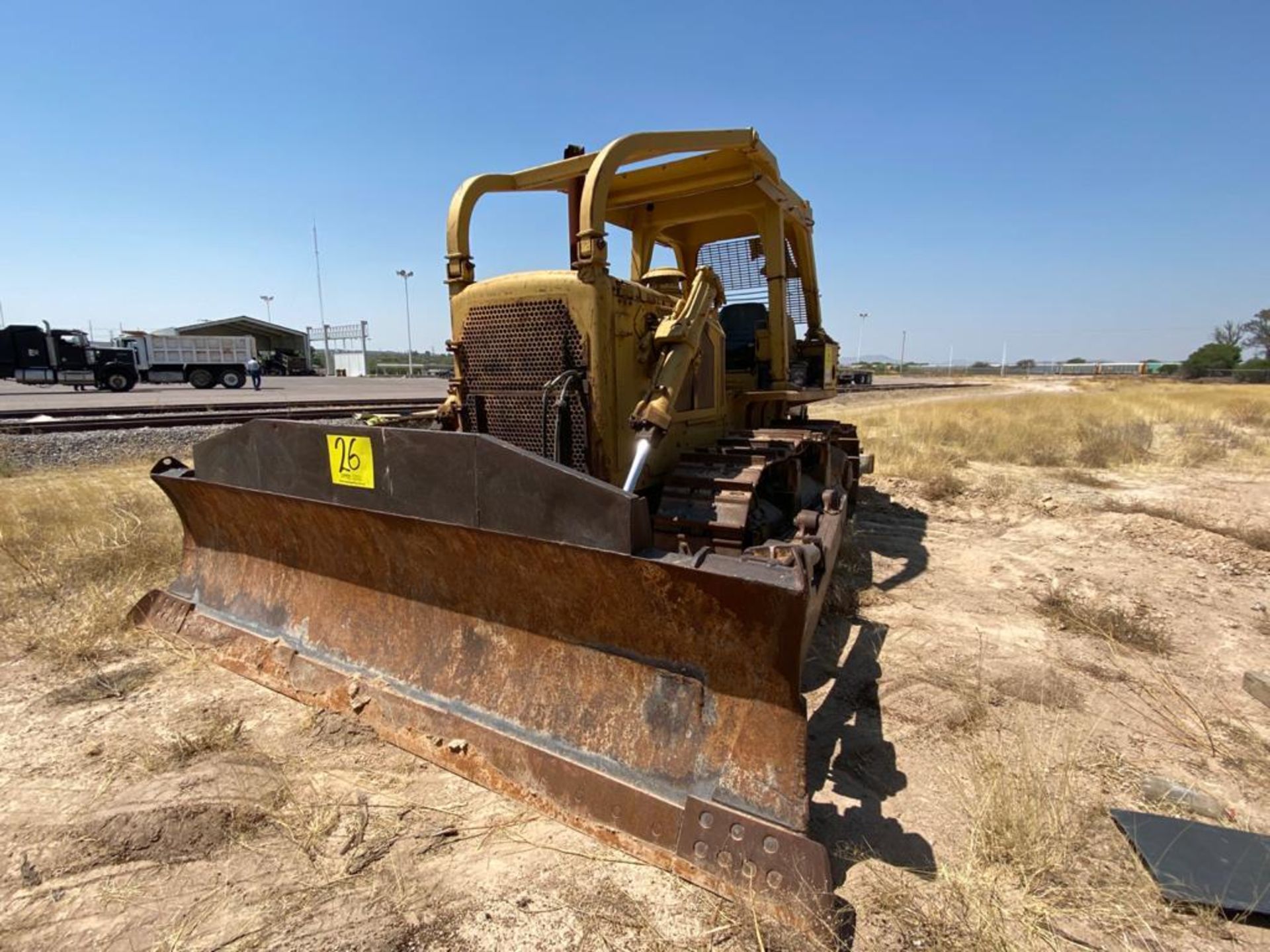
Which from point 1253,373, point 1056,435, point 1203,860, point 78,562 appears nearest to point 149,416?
point 78,562

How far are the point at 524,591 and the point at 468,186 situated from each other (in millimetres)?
2812

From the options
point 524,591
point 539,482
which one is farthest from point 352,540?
point 539,482

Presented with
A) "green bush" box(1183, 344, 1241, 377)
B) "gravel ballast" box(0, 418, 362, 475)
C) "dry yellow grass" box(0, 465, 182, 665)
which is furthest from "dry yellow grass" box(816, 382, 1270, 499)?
"green bush" box(1183, 344, 1241, 377)

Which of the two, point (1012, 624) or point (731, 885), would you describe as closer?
point (731, 885)

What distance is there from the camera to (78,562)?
194 inches

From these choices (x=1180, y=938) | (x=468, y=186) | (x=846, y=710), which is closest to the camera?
(x=1180, y=938)

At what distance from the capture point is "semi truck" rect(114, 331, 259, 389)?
96.5 ft

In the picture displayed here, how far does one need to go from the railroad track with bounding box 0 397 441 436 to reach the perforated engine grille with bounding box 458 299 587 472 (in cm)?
663

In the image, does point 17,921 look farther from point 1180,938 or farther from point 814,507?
point 814,507

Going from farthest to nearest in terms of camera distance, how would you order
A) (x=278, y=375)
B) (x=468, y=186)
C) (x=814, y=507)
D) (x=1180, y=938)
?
(x=278, y=375), (x=814, y=507), (x=468, y=186), (x=1180, y=938)

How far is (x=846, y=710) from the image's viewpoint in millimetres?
3283

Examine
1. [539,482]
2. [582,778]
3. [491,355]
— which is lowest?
[582,778]

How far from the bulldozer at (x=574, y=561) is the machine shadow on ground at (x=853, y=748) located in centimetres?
50

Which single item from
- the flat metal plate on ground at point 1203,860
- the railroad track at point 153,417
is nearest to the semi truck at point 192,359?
the railroad track at point 153,417
